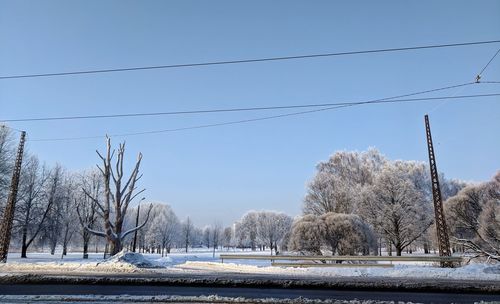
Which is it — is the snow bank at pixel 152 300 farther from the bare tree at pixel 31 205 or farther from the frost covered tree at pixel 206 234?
the frost covered tree at pixel 206 234

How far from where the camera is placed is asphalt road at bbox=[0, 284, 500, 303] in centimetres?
1132

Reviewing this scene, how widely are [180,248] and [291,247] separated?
352ft

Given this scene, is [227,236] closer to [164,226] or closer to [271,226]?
[271,226]

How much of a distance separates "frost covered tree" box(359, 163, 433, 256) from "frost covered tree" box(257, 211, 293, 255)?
62.2 metres

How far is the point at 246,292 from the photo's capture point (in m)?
12.5

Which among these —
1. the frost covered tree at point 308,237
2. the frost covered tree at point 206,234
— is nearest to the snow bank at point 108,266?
the frost covered tree at point 308,237

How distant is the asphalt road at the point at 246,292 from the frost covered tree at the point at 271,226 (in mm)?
95086

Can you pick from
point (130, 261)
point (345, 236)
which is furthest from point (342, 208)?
point (130, 261)

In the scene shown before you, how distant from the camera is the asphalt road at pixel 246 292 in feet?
37.1

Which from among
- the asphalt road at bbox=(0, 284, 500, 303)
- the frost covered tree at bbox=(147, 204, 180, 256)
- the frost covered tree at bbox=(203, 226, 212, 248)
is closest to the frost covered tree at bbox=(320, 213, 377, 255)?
the asphalt road at bbox=(0, 284, 500, 303)

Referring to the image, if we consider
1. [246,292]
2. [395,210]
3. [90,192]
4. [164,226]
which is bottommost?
[246,292]

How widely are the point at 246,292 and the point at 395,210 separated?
36.6 m

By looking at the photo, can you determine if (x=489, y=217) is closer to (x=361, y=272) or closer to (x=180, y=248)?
(x=361, y=272)

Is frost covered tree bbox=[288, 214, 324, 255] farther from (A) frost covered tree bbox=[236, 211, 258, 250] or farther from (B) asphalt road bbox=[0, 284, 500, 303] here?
(A) frost covered tree bbox=[236, 211, 258, 250]
